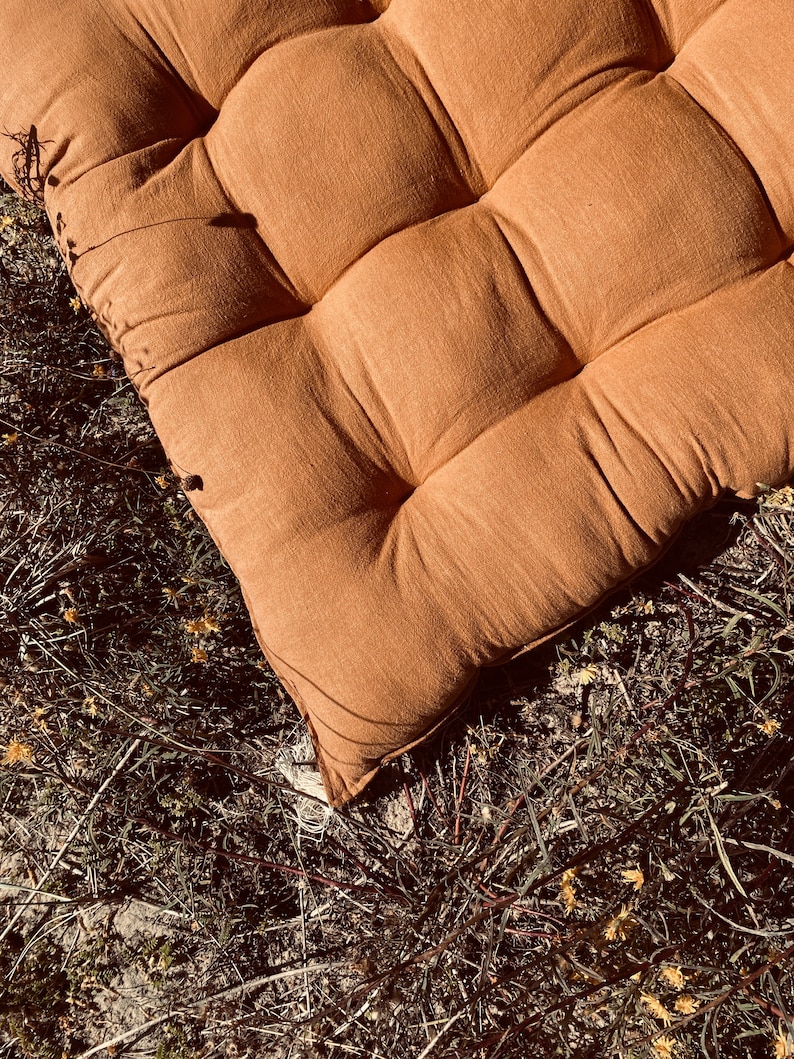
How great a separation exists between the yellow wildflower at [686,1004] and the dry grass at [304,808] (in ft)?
0.06

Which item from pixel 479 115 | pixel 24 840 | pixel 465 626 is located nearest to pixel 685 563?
pixel 465 626

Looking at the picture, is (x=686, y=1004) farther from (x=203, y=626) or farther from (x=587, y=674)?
(x=203, y=626)

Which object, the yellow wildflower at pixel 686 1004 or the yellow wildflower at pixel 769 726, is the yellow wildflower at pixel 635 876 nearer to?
the yellow wildflower at pixel 686 1004

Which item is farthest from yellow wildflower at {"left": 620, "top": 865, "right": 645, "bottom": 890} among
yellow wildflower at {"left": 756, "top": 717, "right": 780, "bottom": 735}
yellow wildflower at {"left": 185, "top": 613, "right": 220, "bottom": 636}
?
yellow wildflower at {"left": 185, "top": 613, "right": 220, "bottom": 636}

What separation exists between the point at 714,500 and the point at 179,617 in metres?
0.75

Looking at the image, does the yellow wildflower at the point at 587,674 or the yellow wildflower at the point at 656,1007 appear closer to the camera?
the yellow wildflower at the point at 656,1007

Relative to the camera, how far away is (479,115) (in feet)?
2.66

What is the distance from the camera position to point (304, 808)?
1021mm

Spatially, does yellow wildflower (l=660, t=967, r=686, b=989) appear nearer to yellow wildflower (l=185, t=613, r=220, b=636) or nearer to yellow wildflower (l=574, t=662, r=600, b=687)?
yellow wildflower (l=574, t=662, r=600, b=687)

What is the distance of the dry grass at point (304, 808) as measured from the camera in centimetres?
92

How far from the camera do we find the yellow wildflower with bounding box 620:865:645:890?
0.85m

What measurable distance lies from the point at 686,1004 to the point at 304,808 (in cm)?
53

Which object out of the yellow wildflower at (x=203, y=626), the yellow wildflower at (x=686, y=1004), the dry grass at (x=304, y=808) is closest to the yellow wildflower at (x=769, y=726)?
the dry grass at (x=304, y=808)

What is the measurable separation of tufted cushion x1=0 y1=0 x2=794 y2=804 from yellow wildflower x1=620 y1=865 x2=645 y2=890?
1.02 ft
